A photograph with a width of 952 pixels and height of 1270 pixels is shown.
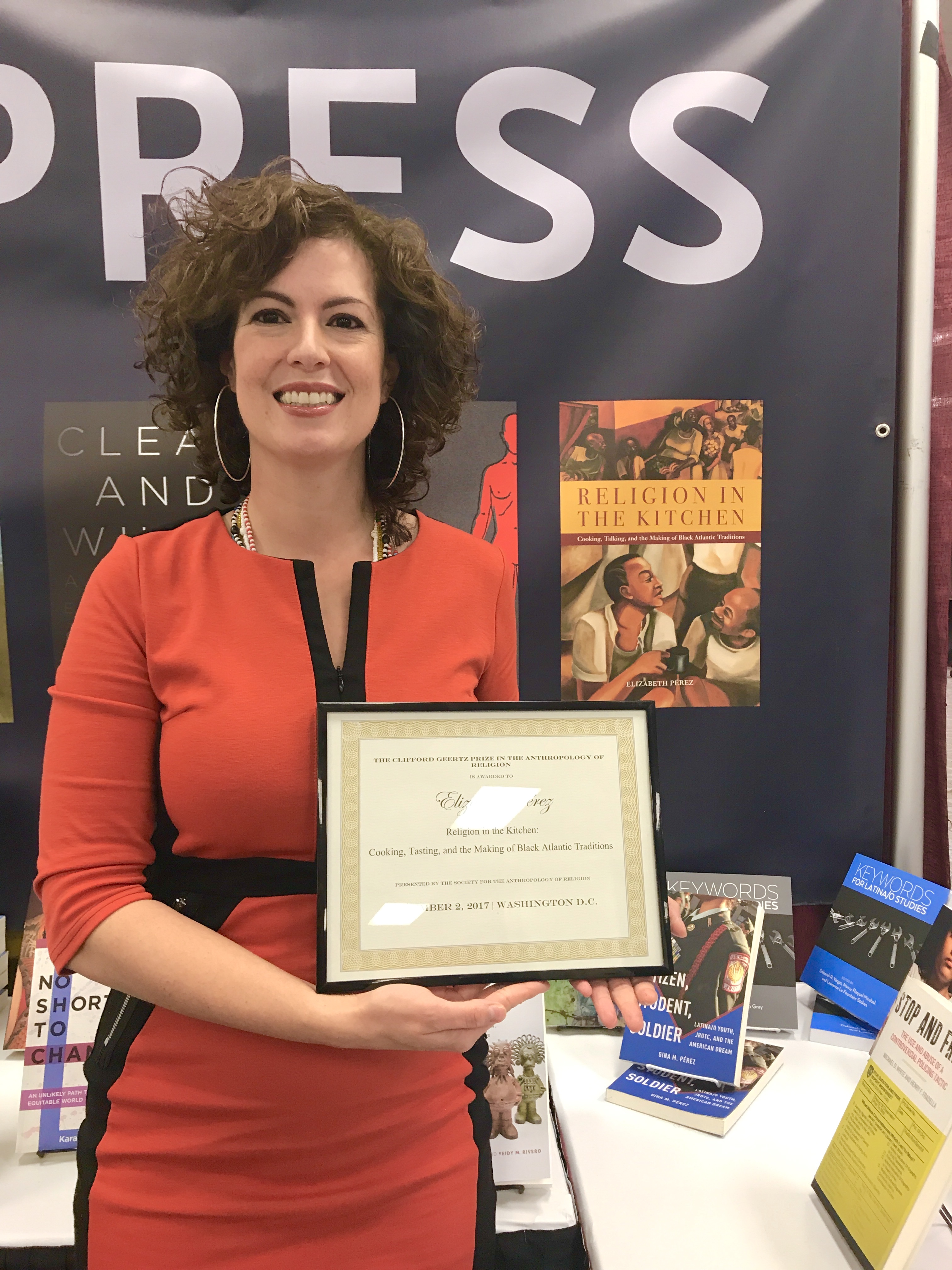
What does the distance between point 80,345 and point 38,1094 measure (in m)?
1.33

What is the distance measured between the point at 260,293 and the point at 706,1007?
1.32m

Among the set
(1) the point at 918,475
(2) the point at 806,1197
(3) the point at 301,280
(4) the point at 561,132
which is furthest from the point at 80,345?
(2) the point at 806,1197

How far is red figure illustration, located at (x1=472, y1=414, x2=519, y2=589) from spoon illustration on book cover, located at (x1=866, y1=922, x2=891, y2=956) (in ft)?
3.24

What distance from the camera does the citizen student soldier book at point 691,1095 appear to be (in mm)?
1366

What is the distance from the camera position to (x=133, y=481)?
163 cm

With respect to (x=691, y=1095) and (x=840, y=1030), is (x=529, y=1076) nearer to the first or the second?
(x=691, y=1095)

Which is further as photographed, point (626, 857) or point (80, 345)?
point (80, 345)

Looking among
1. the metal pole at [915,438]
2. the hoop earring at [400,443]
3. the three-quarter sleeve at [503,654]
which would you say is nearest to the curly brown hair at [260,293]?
the hoop earring at [400,443]

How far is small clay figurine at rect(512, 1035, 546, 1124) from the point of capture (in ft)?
4.41

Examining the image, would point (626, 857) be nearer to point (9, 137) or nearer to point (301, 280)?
point (301, 280)

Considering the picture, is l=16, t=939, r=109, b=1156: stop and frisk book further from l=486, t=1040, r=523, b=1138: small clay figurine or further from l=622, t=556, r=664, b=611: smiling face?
l=622, t=556, r=664, b=611: smiling face

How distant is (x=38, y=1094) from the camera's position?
1.36 meters

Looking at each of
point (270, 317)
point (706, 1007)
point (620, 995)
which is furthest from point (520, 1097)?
point (270, 317)

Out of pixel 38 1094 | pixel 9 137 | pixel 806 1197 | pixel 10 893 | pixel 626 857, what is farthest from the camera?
pixel 10 893
